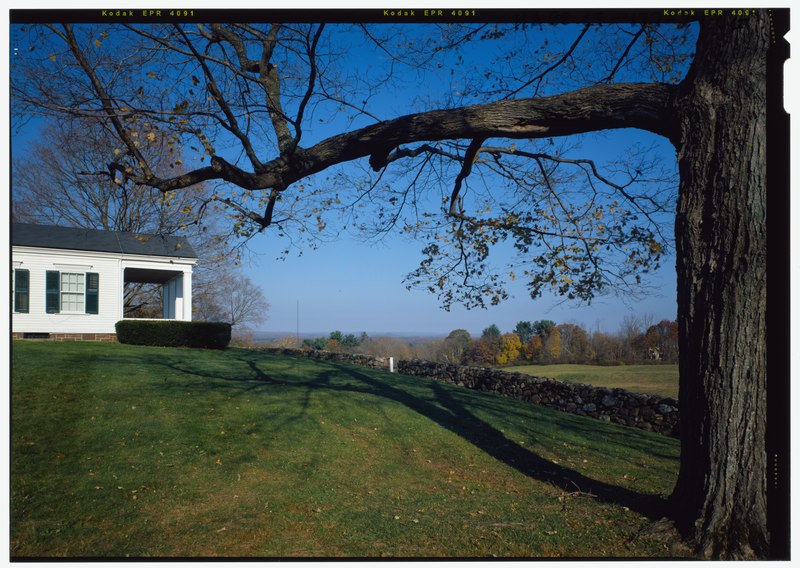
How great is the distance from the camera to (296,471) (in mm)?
5719

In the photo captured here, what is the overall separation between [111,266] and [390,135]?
12735mm

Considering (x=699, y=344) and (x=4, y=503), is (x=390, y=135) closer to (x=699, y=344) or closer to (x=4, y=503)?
(x=699, y=344)

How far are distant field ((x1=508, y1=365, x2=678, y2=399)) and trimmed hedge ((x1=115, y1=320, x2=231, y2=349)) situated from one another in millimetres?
8275

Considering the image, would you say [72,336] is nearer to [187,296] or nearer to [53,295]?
[53,295]

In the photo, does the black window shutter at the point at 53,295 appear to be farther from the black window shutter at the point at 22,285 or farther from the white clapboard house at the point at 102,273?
the black window shutter at the point at 22,285

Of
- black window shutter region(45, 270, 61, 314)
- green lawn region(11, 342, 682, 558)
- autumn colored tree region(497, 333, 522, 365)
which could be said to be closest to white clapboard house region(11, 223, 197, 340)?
black window shutter region(45, 270, 61, 314)

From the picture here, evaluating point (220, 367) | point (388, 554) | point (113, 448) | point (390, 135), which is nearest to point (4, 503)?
point (388, 554)

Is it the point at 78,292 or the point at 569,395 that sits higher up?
the point at 78,292

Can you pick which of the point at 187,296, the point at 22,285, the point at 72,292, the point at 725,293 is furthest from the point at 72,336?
the point at 725,293

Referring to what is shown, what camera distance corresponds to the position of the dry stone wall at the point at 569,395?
1023cm

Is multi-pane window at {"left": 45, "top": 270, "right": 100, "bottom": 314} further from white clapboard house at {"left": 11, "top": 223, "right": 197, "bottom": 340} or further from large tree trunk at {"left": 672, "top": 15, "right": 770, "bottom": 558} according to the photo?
large tree trunk at {"left": 672, "top": 15, "right": 770, "bottom": 558}

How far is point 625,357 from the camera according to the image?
8906 millimetres

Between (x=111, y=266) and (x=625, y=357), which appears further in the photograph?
(x=111, y=266)

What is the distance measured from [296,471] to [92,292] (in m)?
11.2
